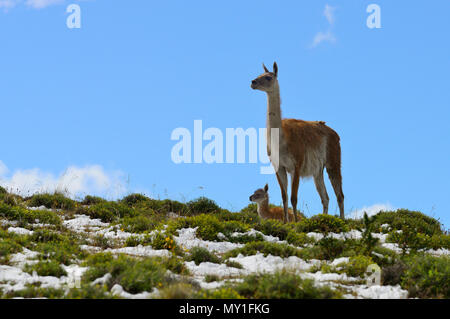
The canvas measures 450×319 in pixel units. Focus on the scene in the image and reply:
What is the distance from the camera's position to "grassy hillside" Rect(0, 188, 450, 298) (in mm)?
A: 6504

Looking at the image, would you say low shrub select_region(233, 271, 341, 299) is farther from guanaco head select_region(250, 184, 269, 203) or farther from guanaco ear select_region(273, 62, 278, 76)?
guanaco ear select_region(273, 62, 278, 76)

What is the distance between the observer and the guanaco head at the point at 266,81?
46.3 ft

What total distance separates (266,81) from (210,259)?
6960 millimetres

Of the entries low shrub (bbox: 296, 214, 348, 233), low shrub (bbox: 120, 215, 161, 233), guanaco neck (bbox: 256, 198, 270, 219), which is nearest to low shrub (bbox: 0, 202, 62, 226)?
low shrub (bbox: 120, 215, 161, 233)

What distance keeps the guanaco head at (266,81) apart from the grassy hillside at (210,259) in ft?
12.7

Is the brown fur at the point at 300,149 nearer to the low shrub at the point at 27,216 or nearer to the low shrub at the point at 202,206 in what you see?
the low shrub at the point at 202,206

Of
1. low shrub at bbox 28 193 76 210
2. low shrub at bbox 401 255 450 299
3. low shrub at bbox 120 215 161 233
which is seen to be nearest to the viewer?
low shrub at bbox 401 255 450 299

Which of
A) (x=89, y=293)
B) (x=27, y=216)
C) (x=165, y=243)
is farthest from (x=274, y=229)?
(x=27, y=216)

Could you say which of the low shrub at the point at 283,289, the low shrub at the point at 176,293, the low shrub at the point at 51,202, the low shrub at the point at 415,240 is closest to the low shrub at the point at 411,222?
the low shrub at the point at 415,240

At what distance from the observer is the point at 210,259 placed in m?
8.88

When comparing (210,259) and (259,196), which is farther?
(259,196)

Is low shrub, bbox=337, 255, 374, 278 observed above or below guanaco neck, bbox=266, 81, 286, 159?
below

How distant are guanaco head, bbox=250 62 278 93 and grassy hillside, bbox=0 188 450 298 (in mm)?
3864

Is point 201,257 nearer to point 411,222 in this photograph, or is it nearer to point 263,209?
point 263,209
